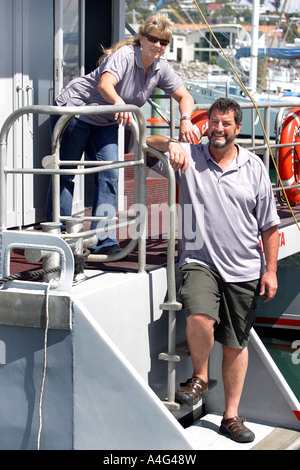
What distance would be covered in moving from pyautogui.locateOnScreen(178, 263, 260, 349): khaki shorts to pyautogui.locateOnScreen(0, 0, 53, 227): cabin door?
78.9 inches

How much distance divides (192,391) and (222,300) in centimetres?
56

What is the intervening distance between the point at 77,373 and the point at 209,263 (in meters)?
1.04

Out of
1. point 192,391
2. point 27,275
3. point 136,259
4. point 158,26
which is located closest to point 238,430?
point 192,391

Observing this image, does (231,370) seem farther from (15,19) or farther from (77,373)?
(15,19)

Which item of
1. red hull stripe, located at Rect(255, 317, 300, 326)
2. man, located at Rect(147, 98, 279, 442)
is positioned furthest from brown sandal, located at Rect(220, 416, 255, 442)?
red hull stripe, located at Rect(255, 317, 300, 326)

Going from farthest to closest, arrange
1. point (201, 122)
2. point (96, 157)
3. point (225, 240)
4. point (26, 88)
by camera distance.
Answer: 1. point (201, 122)
2. point (26, 88)
3. point (96, 157)
4. point (225, 240)

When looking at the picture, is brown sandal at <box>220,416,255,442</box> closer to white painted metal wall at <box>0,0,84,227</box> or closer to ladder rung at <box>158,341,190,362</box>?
ladder rung at <box>158,341,190,362</box>

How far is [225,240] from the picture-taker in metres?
4.52

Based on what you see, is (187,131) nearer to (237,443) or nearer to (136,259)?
(136,259)

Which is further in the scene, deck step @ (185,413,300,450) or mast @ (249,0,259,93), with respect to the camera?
mast @ (249,0,259,93)

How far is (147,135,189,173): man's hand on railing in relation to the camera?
4.43 meters

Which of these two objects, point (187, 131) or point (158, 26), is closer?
point (158, 26)

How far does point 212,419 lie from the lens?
16.6ft
